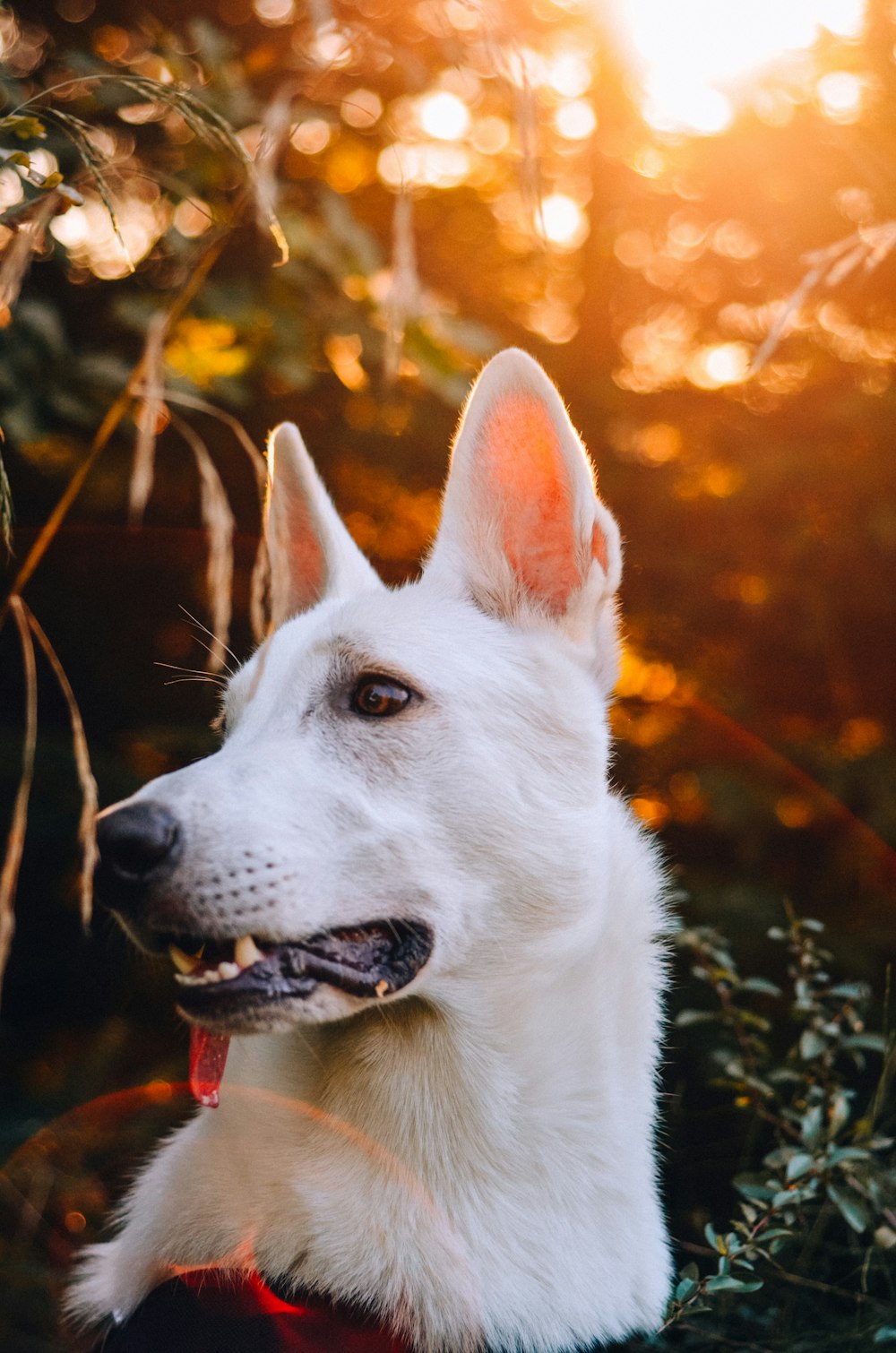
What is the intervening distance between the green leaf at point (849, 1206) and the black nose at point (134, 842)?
1407 millimetres

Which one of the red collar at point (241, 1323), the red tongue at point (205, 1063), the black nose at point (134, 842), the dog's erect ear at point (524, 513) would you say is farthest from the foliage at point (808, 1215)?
the black nose at point (134, 842)

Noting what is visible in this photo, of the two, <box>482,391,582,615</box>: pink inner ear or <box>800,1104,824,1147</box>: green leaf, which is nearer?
<box>482,391,582,615</box>: pink inner ear

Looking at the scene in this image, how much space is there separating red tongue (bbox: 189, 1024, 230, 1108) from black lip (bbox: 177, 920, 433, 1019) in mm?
163

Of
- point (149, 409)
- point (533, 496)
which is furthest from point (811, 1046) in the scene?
point (149, 409)

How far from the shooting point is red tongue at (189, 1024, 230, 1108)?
4.66 feet

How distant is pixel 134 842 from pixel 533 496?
854 mm

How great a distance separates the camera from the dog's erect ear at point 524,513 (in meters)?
1.60

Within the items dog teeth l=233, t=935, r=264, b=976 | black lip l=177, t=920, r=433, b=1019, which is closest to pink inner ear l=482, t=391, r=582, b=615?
black lip l=177, t=920, r=433, b=1019

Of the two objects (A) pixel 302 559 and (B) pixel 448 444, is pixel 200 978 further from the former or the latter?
(B) pixel 448 444

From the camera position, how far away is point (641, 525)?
305 cm

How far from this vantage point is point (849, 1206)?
6.14 ft

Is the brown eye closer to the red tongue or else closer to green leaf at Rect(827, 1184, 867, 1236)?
the red tongue

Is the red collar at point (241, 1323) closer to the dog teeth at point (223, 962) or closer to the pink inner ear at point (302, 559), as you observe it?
the dog teeth at point (223, 962)

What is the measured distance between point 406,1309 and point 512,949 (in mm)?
507
